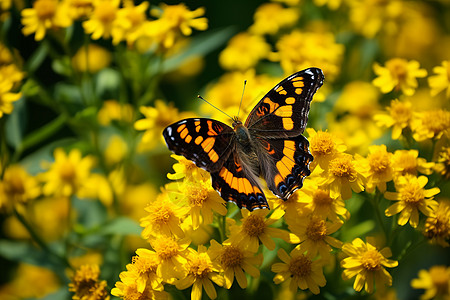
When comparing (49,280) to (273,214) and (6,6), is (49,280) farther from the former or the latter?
(273,214)

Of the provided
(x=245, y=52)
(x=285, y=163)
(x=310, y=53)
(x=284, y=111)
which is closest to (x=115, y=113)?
(x=245, y=52)

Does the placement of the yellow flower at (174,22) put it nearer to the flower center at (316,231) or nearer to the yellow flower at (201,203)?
the yellow flower at (201,203)

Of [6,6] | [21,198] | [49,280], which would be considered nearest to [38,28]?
[6,6]

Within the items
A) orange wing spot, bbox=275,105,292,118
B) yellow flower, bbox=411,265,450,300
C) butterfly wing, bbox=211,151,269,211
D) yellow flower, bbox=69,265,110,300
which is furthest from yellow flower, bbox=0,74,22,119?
yellow flower, bbox=411,265,450,300

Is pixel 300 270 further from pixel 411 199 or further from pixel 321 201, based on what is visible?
pixel 411 199

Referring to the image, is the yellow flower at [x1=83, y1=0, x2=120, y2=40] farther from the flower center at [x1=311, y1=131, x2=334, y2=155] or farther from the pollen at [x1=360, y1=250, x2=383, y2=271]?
the pollen at [x1=360, y1=250, x2=383, y2=271]
